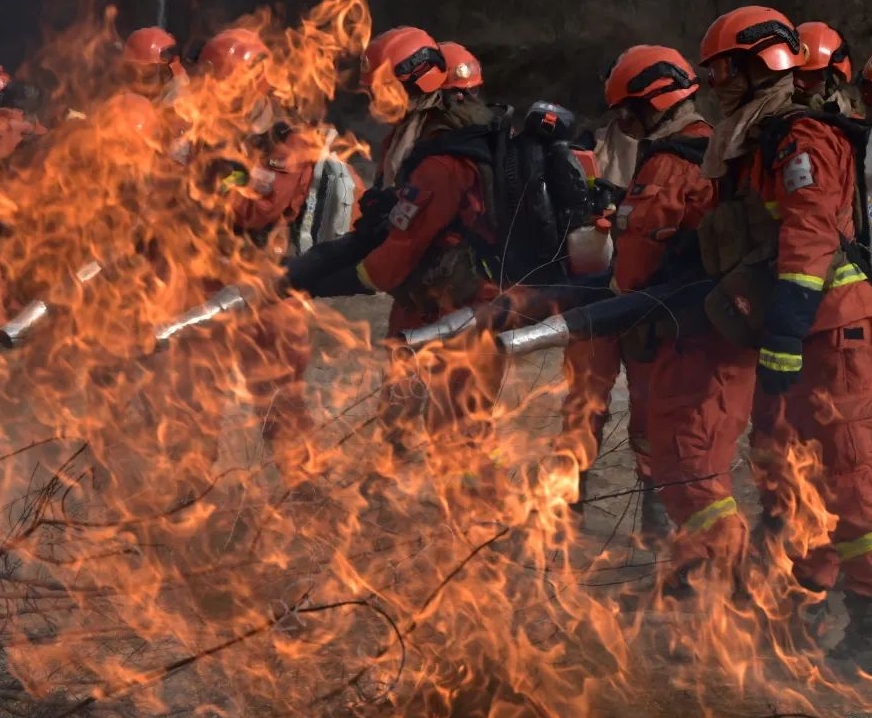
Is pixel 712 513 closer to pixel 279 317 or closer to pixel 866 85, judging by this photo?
pixel 866 85

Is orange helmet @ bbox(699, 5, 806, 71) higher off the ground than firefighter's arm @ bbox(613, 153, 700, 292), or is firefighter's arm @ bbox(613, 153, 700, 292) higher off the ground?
orange helmet @ bbox(699, 5, 806, 71)

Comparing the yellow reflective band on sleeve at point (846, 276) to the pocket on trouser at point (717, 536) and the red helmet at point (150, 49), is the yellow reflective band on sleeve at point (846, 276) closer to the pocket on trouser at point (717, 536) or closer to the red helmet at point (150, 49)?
the pocket on trouser at point (717, 536)

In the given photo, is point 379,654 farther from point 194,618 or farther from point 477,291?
point 477,291

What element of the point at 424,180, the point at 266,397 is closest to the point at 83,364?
the point at 266,397

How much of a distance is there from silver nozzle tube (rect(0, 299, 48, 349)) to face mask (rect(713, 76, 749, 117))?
11.0 ft

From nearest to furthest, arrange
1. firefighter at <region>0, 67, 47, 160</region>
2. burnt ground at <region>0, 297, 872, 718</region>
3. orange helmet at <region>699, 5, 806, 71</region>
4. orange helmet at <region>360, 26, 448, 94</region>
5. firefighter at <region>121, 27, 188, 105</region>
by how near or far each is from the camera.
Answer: burnt ground at <region>0, 297, 872, 718</region>
orange helmet at <region>699, 5, 806, 71</region>
orange helmet at <region>360, 26, 448, 94</region>
firefighter at <region>121, 27, 188, 105</region>
firefighter at <region>0, 67, 47, 160</region>

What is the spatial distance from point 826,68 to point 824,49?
7cm

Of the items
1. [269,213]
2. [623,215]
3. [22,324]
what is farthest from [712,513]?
[22,324]

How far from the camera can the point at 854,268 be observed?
166 inches

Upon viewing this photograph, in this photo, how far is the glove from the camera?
13.1 ft

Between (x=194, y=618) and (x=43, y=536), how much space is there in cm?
94

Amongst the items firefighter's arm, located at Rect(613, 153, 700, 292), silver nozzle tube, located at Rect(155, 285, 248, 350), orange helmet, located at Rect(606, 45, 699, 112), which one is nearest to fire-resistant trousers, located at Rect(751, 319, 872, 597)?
firefighter's arm, located at Rect(613, 153, 700, 292)

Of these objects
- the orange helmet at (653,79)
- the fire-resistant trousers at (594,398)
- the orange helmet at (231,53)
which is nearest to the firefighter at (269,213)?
the orange helmet at (231,53)

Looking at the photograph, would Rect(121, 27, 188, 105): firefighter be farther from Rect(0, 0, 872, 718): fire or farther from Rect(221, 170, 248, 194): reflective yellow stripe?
Rect(221, 170, 248, 194): reflective yellow stripe
